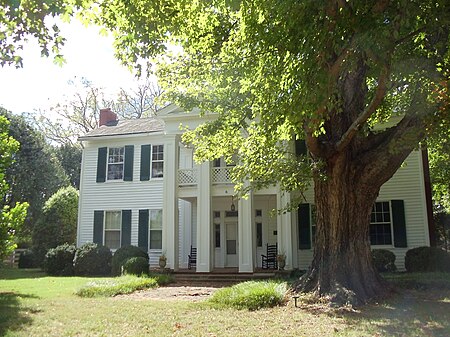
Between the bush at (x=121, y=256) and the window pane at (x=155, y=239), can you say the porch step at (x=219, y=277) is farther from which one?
the window pane at (x=155, y=239)

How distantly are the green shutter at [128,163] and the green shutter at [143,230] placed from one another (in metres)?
1.86

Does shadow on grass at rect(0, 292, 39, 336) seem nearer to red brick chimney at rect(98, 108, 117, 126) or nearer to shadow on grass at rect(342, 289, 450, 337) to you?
shadow on grass at rect(342, 289, 450, 337)

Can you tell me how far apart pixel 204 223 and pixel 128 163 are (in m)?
6.22

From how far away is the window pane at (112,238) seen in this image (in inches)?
851

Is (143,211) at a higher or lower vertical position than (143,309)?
higher

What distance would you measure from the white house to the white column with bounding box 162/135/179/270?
0.14 feet

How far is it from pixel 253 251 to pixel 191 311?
835cm

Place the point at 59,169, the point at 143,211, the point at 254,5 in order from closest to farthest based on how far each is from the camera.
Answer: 1. the point at 254,5
2. the point at 143,211
3. the point at 59,169

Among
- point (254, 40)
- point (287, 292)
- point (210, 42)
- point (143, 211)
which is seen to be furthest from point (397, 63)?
point (143, 211)

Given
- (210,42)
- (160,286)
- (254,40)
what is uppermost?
(210,42)

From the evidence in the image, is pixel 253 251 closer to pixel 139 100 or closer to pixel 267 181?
pixel 267 181

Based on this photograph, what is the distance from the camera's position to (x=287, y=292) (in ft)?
34.8

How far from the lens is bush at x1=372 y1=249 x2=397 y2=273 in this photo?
1648 centimetres

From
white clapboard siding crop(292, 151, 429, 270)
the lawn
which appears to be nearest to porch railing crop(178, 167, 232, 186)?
white clapboard siding crop(292, 151, 429, 270)
